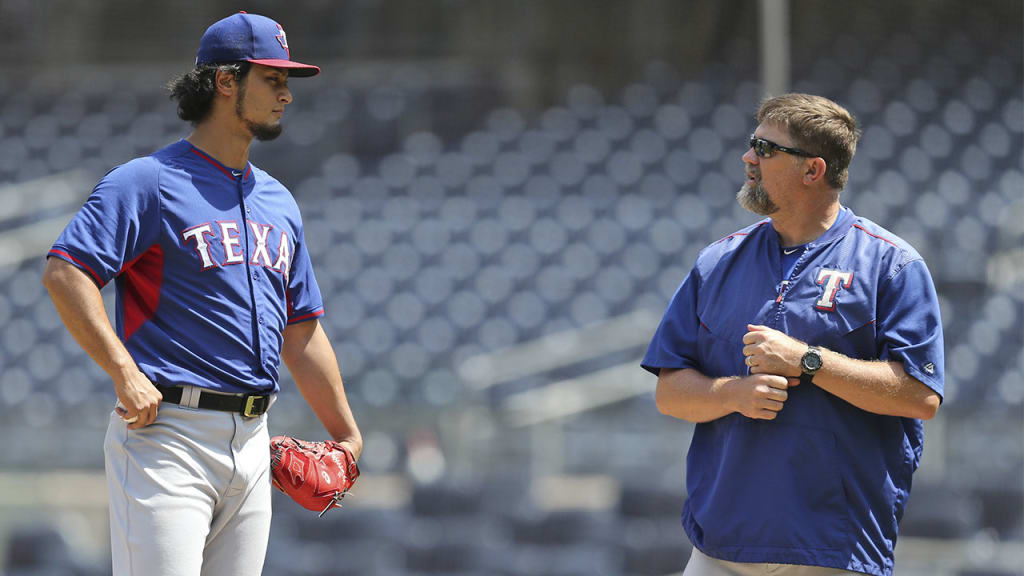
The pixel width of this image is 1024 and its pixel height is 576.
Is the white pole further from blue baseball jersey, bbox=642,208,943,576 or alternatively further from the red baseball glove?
the red baseball glove

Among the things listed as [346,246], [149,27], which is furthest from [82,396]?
[149,27]

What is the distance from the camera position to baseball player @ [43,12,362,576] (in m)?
2.04

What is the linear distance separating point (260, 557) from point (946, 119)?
27.2 feet

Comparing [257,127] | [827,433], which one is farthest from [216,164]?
[827,433]

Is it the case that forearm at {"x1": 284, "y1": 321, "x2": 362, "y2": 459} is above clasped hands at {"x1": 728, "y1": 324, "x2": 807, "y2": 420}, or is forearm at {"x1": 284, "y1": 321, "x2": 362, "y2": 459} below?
below

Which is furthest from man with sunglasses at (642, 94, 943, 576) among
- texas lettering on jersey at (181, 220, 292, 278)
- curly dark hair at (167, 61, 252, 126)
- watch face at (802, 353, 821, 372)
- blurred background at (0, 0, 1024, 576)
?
blurred background at (0, 0, 1024, 576)

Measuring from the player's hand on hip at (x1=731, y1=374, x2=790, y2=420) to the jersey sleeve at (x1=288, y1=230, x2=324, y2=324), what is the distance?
2.96ft

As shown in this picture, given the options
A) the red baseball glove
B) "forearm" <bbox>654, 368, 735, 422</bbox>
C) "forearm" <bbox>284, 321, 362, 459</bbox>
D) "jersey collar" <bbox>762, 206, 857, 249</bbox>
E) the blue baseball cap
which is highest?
the blue baseball cap

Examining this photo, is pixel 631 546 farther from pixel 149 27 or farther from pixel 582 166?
pixel 149 27

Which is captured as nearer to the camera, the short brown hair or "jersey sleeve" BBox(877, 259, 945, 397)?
"jersey sleeve" BBox(877, 259, 945, 397)

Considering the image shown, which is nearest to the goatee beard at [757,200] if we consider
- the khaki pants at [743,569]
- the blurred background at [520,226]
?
the khaki pants at [743,569]

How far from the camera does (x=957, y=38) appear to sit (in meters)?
Result: 10.0

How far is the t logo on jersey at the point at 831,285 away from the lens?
2.11 m

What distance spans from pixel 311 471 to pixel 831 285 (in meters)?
1.11
